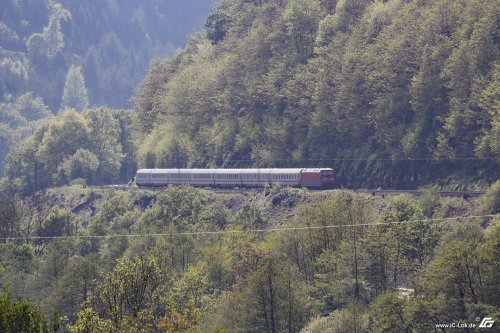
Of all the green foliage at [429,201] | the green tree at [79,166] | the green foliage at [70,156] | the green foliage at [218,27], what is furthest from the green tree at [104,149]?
the green foliage at [429,201]

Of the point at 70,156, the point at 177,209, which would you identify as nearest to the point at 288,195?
the point at 177,209

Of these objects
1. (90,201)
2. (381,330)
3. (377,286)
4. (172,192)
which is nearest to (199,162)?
(90,201)

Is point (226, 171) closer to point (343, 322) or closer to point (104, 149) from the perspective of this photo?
point (104, 149)

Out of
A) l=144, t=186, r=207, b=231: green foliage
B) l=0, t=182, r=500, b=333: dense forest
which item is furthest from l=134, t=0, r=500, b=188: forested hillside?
l=144, t=186, r=207, b=231: green foliage

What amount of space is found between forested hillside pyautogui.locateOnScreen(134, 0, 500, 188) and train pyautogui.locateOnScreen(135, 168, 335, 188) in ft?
12.5

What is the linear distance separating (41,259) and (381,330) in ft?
155

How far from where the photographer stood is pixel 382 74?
4833 inches

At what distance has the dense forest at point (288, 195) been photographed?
73188 mm

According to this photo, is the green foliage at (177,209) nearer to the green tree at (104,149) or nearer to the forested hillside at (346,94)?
the forested hillside at (346,94)

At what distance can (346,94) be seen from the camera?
12731 cm

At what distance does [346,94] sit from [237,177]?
16.0 meters

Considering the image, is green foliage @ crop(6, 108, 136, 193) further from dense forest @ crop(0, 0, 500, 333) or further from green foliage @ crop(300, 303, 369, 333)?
green foliage @ crop(300, 303, 369, 333)

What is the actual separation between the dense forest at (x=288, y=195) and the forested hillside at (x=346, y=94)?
0.82ft

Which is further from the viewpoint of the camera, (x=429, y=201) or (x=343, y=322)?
(x=429, y=201)
